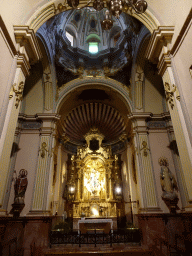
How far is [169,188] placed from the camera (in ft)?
23.7

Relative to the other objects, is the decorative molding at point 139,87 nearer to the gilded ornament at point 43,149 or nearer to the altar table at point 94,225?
the gilded ornament at point 43,149

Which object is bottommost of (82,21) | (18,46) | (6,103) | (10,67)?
(6,103)

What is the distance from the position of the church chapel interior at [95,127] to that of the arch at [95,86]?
53mm

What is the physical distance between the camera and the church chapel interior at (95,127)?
3863 mm

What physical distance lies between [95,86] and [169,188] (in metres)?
6.04

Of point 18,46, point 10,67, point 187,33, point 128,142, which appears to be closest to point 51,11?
point 18,46

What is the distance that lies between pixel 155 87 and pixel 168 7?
17.2 ft

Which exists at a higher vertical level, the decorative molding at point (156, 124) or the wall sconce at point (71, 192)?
the decorative molding at point (156, 124)

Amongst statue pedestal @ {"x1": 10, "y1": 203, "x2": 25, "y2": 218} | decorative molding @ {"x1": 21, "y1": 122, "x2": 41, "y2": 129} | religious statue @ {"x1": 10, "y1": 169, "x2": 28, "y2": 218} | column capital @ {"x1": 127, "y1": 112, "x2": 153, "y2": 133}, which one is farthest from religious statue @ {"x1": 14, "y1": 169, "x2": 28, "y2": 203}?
column capital @ {"x1": 127, "y1": 112, "x2": 153, "y2": 133}

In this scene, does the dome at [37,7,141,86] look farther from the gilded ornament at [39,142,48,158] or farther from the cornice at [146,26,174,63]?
the cornice at [146,26,174,63]

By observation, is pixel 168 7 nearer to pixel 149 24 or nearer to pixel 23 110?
pixel 149 24

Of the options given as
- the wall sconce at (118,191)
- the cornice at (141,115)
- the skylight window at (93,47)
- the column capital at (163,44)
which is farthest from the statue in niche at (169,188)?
the skylight window at (93,47)

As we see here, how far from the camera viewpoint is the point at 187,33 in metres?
3.52

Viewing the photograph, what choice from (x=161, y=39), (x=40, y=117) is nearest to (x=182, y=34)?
(x=161, y=39)
